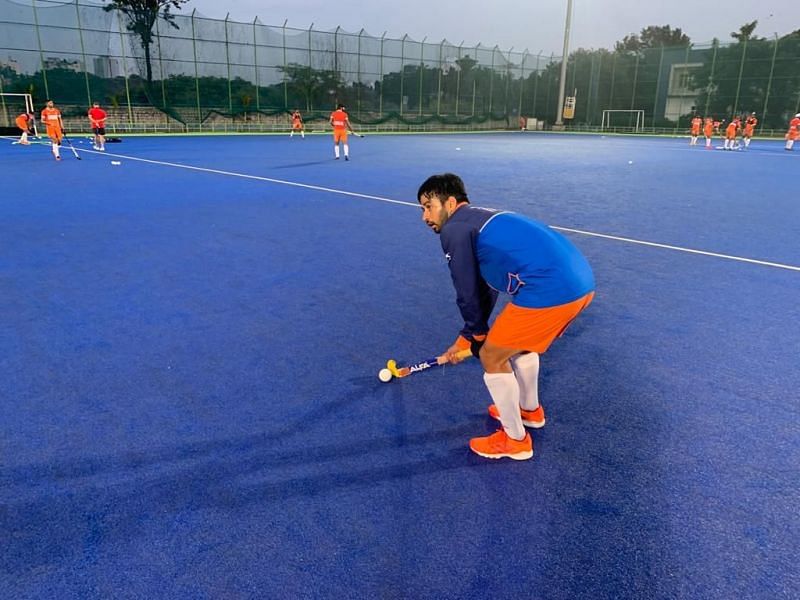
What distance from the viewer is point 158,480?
9.46ft

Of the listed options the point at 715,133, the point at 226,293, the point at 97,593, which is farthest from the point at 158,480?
the point at 715,133

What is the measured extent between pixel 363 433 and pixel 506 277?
1.30m

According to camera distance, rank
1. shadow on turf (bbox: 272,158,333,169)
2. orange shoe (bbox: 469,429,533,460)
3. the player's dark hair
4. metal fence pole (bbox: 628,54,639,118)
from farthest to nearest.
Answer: metal fence pole (bbox: 628,54,639,118), shadow on turf (bbox: 272,158,333,169), orange shoe (bbox: 469,429,533,460), the player's dark hair

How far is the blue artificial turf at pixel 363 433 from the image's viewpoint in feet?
7.79

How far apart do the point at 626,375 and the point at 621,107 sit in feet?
173

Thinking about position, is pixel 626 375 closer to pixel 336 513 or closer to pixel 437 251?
pixel 336 513

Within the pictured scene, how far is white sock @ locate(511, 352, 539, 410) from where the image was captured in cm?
325

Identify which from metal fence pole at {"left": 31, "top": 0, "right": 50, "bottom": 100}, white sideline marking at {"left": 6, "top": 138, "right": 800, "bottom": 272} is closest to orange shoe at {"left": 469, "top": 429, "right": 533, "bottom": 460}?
white sideline marking at {"left": 6, "top": 138, "right": 800, "bottom": 272}

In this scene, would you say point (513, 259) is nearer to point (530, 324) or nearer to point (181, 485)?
point (530, 324)

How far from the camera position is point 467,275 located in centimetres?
279

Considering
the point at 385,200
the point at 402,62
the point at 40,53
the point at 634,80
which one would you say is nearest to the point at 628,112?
the point at 634,80

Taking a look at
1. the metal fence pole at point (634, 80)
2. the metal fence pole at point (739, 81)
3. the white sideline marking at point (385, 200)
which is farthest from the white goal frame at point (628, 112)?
the white sideline marking at point (385, 200)

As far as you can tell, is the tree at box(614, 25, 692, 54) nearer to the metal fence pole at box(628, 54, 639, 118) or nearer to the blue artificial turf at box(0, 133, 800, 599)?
the metal fence pole at box(628, 54, 639, 118)

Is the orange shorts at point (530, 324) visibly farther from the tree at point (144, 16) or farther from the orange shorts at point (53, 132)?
the tree at point (144, 16)
